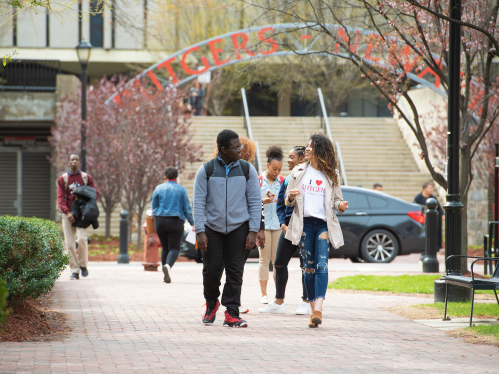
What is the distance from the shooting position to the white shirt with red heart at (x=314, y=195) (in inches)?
269

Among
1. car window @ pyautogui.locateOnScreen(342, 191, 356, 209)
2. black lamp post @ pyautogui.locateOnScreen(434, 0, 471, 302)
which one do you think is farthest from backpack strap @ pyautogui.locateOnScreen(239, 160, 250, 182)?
car window @ pyautogui.locateOnScreen(342, 191, 356, 209)

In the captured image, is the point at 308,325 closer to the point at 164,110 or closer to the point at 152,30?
the point at 164,110

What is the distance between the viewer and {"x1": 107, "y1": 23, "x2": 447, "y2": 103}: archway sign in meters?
11.1

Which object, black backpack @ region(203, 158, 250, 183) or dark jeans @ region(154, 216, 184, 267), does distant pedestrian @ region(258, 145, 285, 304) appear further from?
dark jeans @ region(154, 216, 184, 267)

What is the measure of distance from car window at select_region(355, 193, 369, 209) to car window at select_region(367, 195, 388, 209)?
0.30ft

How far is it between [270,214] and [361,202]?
6519 millimetres

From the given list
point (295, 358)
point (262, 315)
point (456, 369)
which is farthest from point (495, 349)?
point (262, 315)

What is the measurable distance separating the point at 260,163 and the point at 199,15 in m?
9.29

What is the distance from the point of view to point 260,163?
883 inches

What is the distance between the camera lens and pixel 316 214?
269 inches

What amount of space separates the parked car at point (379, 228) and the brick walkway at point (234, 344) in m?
5.30

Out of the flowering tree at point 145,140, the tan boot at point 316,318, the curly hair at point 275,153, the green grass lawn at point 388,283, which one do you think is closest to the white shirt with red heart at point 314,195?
the tan boot at point 316,318

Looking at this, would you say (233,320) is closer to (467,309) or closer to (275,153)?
(275,153)

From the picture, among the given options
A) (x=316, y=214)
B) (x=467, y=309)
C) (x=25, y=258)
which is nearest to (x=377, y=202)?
(x=467, y=309)
